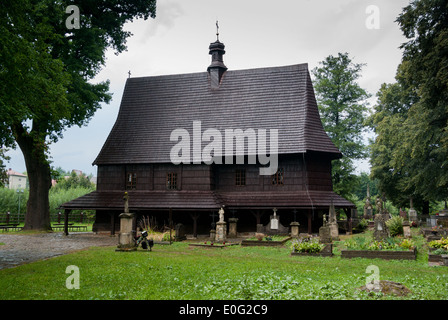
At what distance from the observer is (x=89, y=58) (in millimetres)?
24375

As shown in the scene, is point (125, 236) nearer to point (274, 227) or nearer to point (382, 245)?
point (274, 227)

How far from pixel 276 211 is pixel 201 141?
6.73m

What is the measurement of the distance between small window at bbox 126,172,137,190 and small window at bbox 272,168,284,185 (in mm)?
9414

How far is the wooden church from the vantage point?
898 inches

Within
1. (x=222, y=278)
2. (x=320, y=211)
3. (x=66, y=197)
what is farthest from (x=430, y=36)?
(x=66, y=197)

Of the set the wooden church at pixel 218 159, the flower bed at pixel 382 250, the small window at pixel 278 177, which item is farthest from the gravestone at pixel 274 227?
the flower bed at pixel 382 250

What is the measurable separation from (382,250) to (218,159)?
41.1 feet

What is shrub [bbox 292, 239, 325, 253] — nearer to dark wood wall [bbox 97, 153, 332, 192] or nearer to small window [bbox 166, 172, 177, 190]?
dark wood wall [bbox 97, 153, 332, 192]

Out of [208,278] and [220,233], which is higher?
[220,233]

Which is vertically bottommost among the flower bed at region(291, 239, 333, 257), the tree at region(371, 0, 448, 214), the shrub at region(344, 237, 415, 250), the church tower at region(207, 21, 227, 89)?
the flower bed at region(291, 239, 333, 257)

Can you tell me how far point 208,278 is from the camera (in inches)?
358

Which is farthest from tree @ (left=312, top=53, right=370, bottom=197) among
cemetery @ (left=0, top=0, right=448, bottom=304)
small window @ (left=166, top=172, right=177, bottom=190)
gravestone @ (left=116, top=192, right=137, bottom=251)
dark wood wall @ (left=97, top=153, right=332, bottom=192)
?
gravestone @ (left=116, top=192, right=137, bottom=251)

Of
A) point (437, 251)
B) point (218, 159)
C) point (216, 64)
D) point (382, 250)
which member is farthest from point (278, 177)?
point (437, 251)
